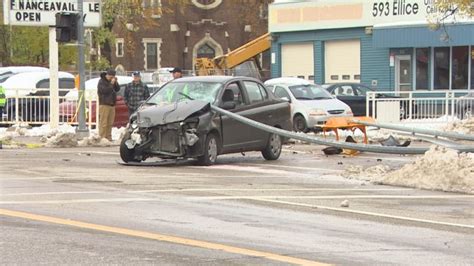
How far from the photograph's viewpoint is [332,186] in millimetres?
14883

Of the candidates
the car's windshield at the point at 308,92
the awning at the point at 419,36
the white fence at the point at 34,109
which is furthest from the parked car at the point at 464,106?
the white fence at the point at 34,109

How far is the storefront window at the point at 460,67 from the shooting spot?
4012cm

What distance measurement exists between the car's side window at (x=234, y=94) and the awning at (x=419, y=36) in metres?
21.3

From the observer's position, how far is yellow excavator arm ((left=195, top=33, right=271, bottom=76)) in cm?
5175

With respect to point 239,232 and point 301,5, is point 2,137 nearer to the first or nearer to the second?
point 239,232

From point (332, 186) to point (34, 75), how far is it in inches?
815

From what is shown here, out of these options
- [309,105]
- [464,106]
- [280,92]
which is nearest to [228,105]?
[309,105]

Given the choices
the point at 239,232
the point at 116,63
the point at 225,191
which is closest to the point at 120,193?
the point at 225,191

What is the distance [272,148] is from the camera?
64.5 feet

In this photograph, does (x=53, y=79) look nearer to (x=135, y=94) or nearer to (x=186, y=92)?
(x=135, y=94)

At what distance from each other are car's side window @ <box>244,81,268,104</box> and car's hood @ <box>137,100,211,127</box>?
1.87 m

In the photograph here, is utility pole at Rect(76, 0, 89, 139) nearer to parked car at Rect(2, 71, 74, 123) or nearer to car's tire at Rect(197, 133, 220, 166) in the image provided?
parked car at Rect(2, 71, 74, 123)

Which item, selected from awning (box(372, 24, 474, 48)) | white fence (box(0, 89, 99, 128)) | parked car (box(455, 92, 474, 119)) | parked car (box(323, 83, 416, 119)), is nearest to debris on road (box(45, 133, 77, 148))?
white fence (box(0, 89, 99, 128))

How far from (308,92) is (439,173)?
15717 mm
